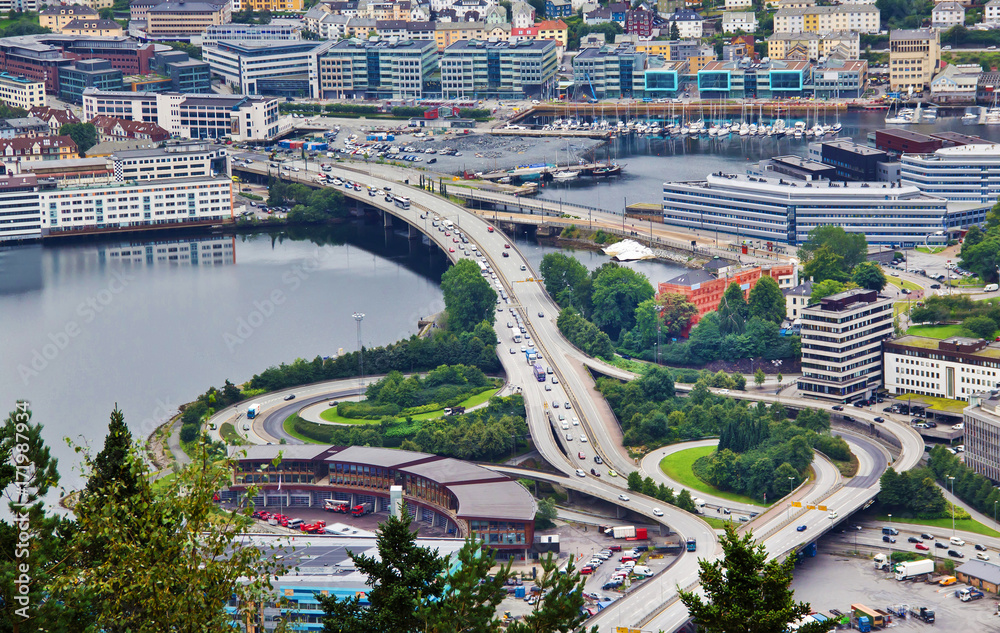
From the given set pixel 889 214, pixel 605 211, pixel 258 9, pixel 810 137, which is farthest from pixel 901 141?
pixel 258 9

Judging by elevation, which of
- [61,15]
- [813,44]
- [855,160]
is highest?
[61,15]

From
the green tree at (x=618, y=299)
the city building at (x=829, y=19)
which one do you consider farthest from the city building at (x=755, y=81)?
the green tree at (x=618, y=299)

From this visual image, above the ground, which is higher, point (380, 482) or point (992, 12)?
point (992, 12)

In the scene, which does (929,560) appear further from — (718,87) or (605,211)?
(718,87)

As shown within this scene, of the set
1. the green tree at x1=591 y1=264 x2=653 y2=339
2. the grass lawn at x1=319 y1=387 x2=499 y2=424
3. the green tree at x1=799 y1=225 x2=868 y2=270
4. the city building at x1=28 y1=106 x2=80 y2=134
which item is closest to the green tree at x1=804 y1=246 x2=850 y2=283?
the green tree at x1=799 y1=225 x2=868 y2=270

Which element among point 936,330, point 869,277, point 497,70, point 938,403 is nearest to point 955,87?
point 497,70

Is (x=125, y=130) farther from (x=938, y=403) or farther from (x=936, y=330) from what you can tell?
(x=938, y=403)

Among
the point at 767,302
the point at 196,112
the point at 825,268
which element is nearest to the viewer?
the point at 767,302
